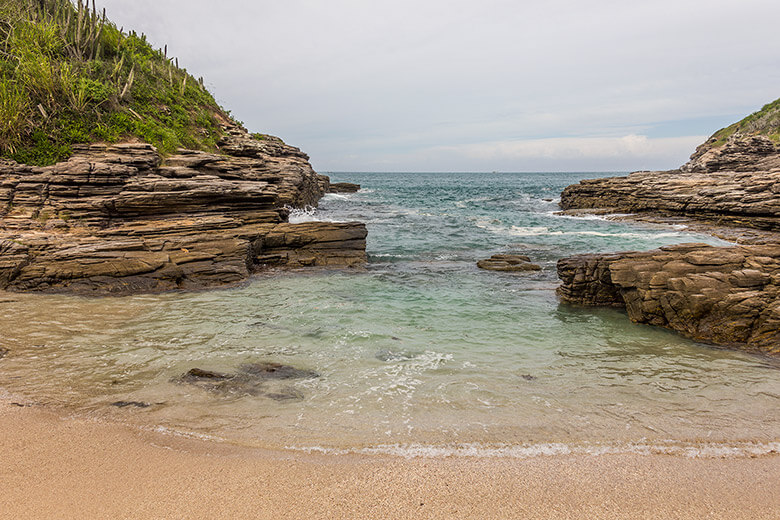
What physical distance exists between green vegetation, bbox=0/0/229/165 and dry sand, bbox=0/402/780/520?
44.6 ft

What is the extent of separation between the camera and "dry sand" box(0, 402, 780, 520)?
351cm

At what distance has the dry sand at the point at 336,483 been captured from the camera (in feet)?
11.5

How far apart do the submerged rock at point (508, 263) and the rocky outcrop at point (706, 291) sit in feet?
14.9

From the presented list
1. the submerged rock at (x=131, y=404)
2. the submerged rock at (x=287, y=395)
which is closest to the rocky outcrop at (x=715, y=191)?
the submerged rock at (x=287, y=395)

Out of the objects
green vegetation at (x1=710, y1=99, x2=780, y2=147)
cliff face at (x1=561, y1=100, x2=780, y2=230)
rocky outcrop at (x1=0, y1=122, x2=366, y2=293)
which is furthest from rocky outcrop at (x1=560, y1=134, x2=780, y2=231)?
rocky outcrop at (x1=0, y1=122, x2=366, y2=293)

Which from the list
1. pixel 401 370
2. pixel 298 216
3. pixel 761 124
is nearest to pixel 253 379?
pixel 401 370

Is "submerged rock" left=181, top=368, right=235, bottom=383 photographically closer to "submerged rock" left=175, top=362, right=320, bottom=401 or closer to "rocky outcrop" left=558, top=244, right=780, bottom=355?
"submerged rock" left=175, top=362, right=320, bottom=401

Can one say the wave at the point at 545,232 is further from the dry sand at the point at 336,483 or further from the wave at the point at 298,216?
the dry sand at the point at 336,483

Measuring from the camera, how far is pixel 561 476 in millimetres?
4047

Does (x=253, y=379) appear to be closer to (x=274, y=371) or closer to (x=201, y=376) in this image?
(x=274, y=371)

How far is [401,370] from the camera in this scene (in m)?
6.67

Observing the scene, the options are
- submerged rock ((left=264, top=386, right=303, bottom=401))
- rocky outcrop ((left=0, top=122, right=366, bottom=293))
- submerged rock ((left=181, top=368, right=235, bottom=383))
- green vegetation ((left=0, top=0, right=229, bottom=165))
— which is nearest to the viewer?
submerged rock ((left=264, top=386, right=303, bottom=401))

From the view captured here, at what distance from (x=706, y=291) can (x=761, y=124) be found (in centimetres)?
6818

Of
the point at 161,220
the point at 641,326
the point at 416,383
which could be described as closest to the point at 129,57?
the point at 161,220
